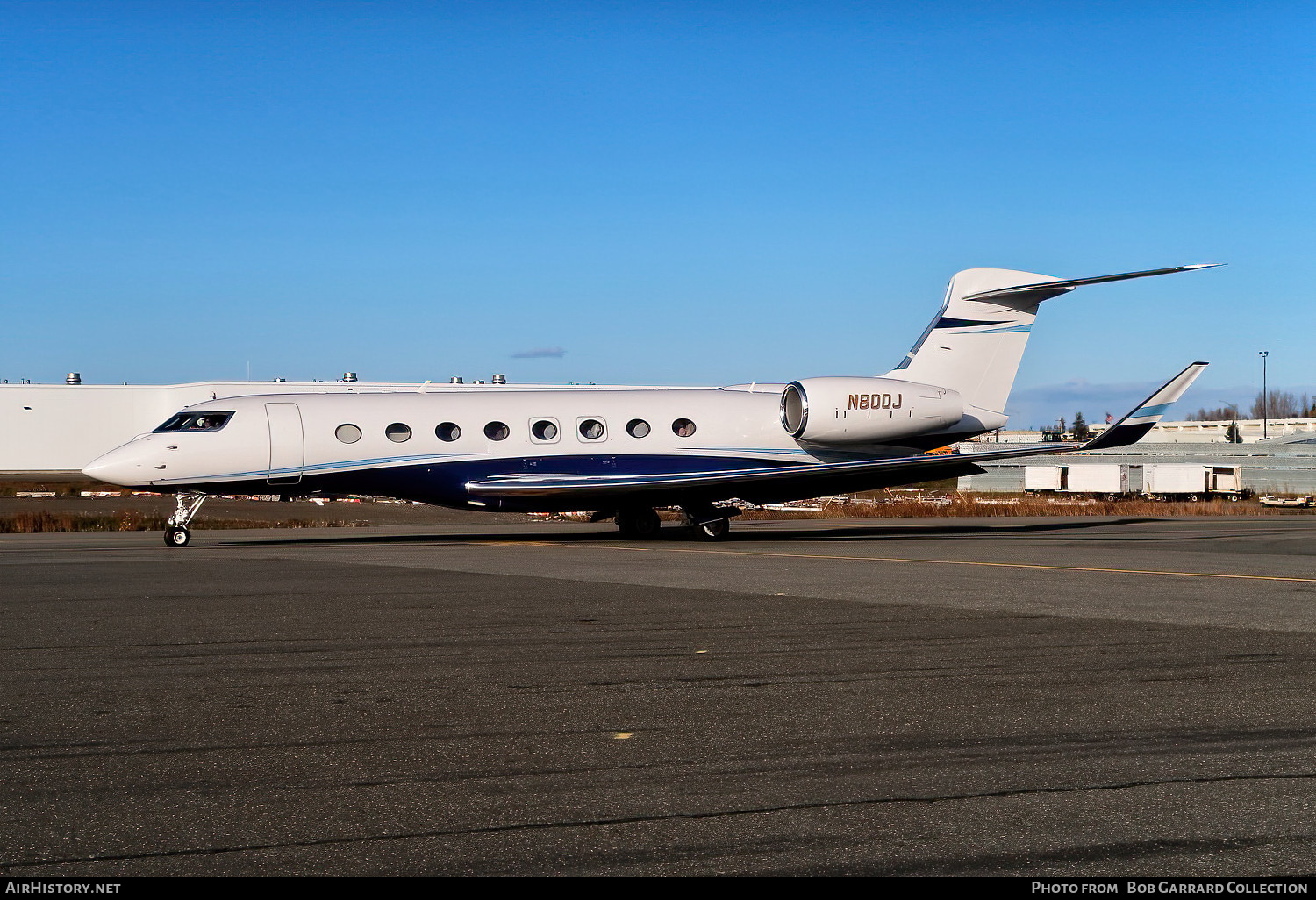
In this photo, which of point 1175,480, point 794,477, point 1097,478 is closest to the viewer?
point 794,477

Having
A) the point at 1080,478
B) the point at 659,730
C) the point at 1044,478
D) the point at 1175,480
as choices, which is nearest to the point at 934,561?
the point at 659,730

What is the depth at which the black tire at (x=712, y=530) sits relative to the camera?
2431cm

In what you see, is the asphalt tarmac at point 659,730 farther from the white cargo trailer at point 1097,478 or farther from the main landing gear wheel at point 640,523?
the white cargo trailer at point 1097,478

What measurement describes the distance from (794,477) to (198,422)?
11.6 meters

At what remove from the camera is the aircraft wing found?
2225 centimetres

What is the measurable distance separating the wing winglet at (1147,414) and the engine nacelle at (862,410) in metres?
3.27

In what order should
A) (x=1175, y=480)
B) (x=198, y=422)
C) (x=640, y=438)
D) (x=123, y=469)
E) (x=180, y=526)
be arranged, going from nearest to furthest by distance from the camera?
(x=123, y=469) → (x=180, y=526) → (x=198, y=422) → (x=640, y=438) → (x=1175, y=480)

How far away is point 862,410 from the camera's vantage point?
2378 cm

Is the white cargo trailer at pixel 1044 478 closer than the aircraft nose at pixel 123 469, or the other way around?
the aircraft nose at pixel 123 469

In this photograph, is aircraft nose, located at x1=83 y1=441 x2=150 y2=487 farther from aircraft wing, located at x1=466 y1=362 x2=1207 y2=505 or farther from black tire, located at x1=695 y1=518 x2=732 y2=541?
black tire, located at x1=695 y1=518 x2=732 y2=541

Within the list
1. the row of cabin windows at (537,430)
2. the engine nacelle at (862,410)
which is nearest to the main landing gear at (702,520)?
the row of cabin windows at (537,430)

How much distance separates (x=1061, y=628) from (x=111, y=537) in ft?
74.1

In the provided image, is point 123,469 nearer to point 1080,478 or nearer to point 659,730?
point 659,730
